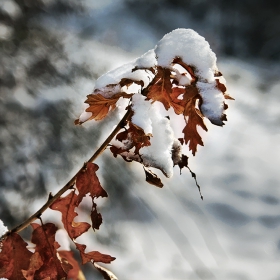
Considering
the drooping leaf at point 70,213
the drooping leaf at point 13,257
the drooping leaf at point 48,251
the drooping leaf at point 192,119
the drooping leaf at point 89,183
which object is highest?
the drooping leaf at point 192,119

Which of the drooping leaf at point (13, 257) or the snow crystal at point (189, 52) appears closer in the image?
the snow crystal at point (189, 52)

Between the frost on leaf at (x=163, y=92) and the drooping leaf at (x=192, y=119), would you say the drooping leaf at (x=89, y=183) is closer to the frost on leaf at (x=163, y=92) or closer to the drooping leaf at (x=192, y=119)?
the frost on leaf at (x=163, y=92)

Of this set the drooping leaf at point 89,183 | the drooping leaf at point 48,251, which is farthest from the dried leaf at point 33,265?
the drooping leaf at point 89,183

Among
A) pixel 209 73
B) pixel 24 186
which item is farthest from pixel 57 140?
pixel 209 73

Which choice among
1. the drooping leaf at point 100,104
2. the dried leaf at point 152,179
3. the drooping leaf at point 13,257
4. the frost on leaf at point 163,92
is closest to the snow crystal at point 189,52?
the frost on leaf at point 163,92

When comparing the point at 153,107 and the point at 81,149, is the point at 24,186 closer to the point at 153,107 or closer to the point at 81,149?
the point at 81,149

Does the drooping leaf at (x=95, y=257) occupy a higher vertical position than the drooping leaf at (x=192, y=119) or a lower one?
lower

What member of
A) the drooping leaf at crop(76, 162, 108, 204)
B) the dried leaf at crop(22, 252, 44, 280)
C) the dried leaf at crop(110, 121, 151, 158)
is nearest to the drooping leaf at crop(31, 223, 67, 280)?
the dried leaf at crop(22, 252, 44, 280)
